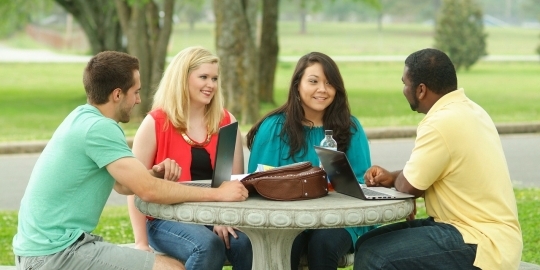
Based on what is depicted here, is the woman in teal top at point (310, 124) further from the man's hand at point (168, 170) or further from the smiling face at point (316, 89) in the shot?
the man's hand at point (168, 170)

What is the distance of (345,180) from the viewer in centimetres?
452

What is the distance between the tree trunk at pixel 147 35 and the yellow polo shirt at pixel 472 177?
13.9m

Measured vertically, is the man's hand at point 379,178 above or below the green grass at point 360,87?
above

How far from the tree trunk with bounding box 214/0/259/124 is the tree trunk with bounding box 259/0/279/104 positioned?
4.76 meters

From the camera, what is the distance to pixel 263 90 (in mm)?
22703

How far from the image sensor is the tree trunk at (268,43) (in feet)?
70.3

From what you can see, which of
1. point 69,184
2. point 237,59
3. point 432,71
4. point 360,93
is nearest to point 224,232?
point 69,184

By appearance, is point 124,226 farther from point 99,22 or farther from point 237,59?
point 99,22

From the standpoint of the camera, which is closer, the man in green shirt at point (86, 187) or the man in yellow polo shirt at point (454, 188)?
the man in green shirt at point (86, 187)

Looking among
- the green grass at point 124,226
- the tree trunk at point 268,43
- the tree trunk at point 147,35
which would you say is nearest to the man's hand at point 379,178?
the green grass at point 124,226

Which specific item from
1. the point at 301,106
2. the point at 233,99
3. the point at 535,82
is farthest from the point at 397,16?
the point at 301,106

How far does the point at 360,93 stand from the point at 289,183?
24141mm

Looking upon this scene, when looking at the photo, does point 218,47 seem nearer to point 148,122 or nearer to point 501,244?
point 148,122

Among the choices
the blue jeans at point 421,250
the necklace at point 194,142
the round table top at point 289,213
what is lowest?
the blue jeans at point 421,250
